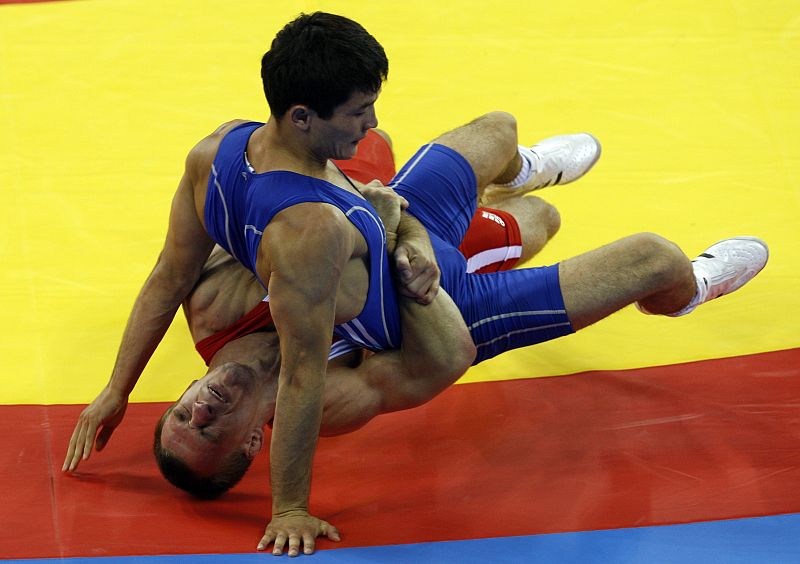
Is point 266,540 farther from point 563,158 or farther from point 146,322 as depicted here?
point 563,158

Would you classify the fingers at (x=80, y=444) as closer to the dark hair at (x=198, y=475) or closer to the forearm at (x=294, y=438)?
the dark hair at (x=198, y=475)

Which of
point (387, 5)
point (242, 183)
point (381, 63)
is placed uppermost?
point (387, 5)

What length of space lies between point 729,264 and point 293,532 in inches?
62.2

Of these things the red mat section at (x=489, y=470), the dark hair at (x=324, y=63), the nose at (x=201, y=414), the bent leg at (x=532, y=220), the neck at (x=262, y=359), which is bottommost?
the red mat section at (x=489, y=470)

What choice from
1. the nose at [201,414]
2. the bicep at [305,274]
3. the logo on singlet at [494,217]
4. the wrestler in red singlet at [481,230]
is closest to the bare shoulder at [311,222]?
the bicep at [305,274]

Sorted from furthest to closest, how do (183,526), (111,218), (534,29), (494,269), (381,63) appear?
(534,29) → (111,218) → (494,269) → (183,526) → (381,63)

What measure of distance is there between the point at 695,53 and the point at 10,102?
286 cm

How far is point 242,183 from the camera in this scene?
2.96 m

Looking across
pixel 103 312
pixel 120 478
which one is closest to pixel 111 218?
pixel 103 312

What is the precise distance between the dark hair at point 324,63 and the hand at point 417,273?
20.6 inches

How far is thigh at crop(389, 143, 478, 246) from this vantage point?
3561mm

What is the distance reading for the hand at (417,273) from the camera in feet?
10.4

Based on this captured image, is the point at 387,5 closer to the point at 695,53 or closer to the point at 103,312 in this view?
the point at 695,53

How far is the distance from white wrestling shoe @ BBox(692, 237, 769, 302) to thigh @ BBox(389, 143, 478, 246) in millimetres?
706
